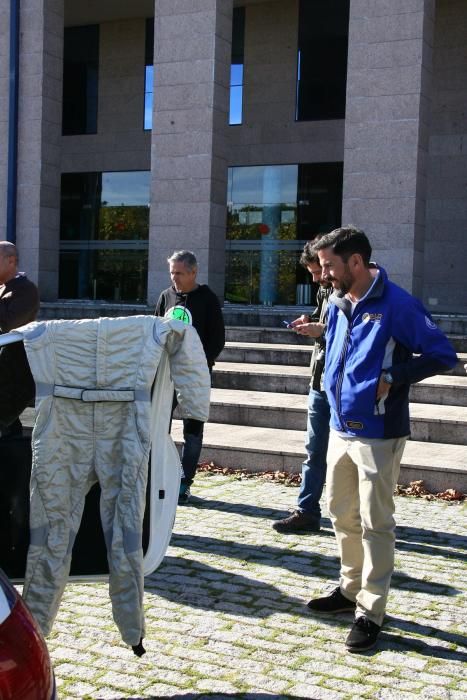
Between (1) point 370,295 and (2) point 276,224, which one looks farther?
(2) point 276,224

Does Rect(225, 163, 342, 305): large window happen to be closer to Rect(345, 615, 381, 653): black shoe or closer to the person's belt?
Rect(345, 615, 381, 653): black shoe

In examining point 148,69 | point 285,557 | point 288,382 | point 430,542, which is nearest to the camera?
point 285,557

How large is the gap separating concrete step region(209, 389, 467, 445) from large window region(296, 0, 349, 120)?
43.1 ft

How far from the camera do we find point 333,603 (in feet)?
16.3

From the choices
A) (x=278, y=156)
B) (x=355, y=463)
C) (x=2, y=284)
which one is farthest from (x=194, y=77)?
(x=355, y=463)

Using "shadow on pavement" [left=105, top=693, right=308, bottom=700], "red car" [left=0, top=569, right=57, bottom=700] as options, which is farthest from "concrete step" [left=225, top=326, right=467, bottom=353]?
"red car" [left=0, top=569, right=57, bottom=700]

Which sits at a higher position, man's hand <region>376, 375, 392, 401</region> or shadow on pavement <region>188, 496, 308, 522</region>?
man's hand <region>376, 375, 392, 401</region>

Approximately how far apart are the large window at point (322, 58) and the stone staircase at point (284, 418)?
10868mm

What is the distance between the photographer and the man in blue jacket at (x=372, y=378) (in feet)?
14.6

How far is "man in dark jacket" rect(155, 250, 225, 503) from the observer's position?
720 cm

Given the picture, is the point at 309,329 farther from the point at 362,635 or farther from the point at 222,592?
the point at 362,635

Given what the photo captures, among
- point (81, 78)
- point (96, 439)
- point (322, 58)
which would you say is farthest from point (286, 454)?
point (81, 78)

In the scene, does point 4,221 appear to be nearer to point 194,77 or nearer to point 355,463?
point 194,77

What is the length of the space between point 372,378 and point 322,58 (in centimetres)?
1927
